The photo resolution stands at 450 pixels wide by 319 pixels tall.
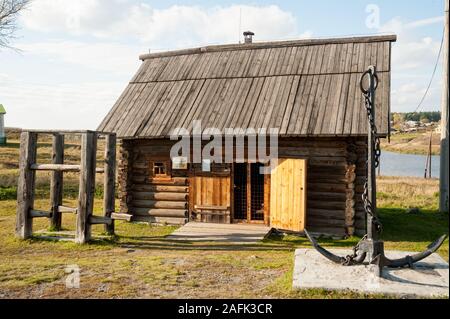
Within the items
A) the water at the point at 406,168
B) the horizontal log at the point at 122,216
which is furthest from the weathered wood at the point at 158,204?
→ the water at the point at 406,168

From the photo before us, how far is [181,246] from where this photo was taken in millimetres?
10906

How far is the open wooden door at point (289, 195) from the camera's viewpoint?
38.9 feet

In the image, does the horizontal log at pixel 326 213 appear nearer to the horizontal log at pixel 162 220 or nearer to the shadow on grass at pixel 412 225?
the shadow on grass at pixel 412 225

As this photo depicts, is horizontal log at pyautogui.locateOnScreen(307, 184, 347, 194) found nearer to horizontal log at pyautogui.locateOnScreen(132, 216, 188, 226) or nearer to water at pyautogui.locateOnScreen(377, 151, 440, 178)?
horizontal log at pyautogui.locateOnScreen(132, 216, 188, 226)

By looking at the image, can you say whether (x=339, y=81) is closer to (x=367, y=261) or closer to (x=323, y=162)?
(x=323, y=162)

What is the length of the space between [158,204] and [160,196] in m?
0.26

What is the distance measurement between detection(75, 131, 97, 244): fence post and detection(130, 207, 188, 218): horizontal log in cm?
306

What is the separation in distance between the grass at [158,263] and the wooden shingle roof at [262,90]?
3163 mm

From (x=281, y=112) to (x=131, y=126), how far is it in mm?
4672

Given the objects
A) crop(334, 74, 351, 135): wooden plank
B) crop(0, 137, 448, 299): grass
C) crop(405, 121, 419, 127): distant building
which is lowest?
crop(0, 137, 448, 299): grass

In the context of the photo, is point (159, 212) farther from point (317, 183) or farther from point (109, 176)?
point (317, 183)

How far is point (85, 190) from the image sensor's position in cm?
1102

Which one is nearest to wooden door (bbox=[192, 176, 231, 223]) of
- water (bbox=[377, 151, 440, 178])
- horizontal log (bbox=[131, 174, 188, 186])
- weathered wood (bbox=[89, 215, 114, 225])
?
horizontal log (bbox=[131, 174, 188, 186])

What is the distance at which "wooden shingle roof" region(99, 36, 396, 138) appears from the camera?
12.3m
